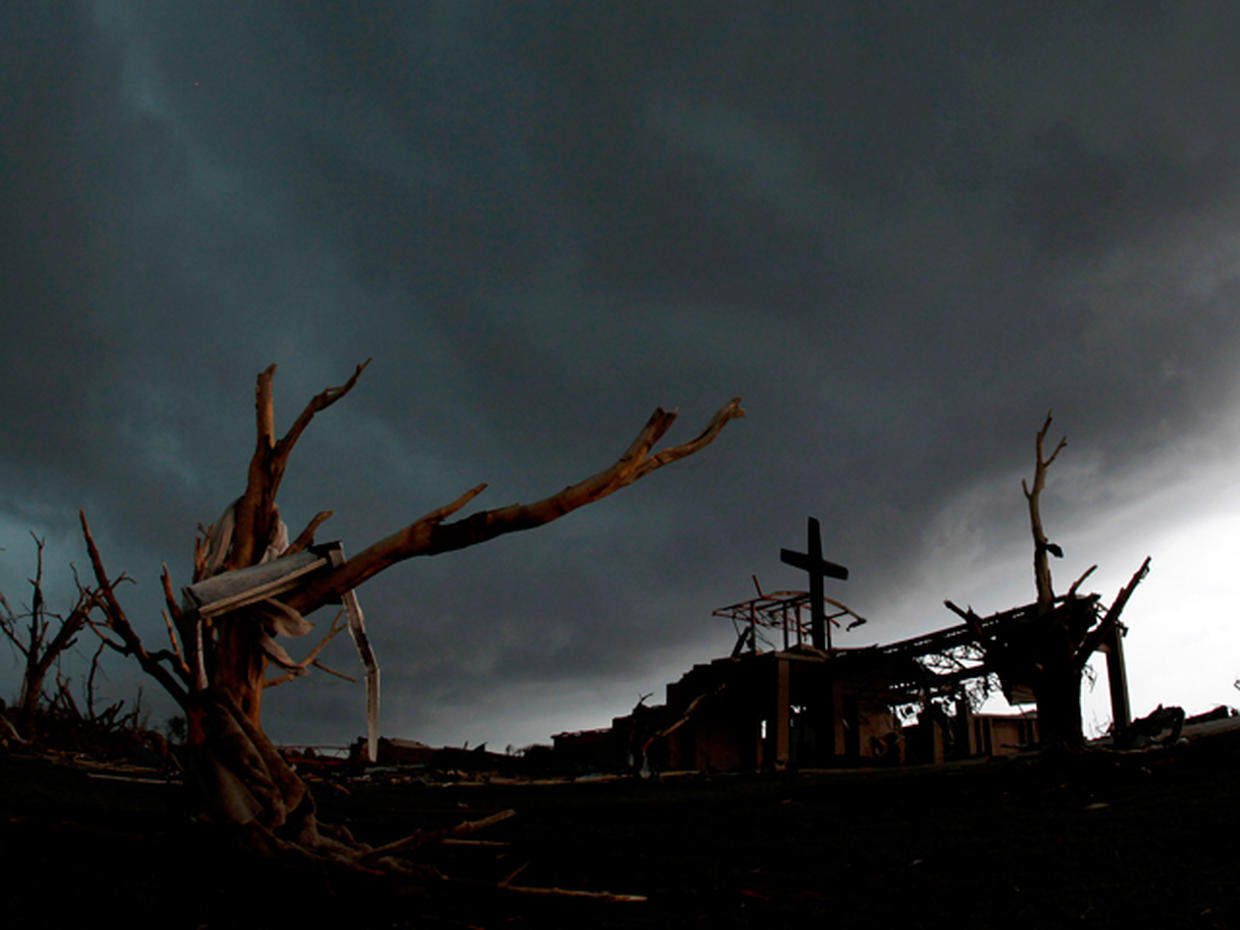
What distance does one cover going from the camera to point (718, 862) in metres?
6.94

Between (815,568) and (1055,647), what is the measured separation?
473 inches

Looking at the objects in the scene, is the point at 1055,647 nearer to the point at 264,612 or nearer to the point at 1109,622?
the point at 1109,622

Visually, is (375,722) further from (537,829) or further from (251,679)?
(537,829)

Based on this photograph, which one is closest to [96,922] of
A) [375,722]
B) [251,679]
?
[251,679]

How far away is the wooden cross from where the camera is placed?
2522cm

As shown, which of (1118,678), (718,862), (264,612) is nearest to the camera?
(264,612)

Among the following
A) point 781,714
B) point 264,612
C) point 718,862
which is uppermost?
point 264,612

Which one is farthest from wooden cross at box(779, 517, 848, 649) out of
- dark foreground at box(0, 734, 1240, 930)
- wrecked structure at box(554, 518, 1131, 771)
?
dark foreground at box(0, 734, 1240, 930)

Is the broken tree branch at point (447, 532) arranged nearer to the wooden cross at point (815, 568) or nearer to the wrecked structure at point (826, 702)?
the wrecked structure at point (826, 702)

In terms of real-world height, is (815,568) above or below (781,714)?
above

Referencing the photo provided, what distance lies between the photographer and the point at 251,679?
5.59 metres

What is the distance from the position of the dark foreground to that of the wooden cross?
46.2 feet

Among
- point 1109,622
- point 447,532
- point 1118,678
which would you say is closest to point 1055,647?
point 1109,622

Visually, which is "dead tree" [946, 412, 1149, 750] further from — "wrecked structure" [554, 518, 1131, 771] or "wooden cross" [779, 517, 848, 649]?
"wooden cross" [779, 517, 848, 649]
